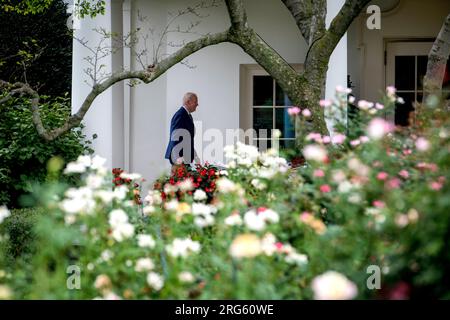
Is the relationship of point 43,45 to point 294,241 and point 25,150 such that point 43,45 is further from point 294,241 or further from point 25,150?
point 294,241

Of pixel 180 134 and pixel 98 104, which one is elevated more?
pixel 98 104

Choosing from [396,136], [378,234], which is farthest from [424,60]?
[378,234]

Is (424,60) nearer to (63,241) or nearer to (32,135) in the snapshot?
(32,135)

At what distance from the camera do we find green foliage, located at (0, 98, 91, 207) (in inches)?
383

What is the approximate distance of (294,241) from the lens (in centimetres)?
360

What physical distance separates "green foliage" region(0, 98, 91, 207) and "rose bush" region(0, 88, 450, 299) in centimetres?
632

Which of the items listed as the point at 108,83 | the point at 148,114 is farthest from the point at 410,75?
the point at 108,83

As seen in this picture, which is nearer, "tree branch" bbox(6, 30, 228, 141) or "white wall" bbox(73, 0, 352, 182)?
"tree branch" bbox(6, 30, 228, 141)

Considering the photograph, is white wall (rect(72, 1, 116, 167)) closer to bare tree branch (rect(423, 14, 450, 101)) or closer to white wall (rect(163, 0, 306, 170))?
white wall (rect(163, 0, 306, 170))

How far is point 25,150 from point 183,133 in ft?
7.38

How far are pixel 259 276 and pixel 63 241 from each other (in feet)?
2.56

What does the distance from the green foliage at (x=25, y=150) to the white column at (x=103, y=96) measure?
26 centimetres

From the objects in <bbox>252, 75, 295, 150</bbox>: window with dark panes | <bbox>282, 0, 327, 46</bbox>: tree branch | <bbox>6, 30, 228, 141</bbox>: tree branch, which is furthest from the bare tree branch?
<bbox>252, 75, 295, 150</bbox>: window with dark panes

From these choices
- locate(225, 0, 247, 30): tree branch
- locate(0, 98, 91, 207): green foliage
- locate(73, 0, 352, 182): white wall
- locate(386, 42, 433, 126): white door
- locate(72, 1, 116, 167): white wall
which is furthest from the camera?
locate(386, 42, 433, 126): white door
